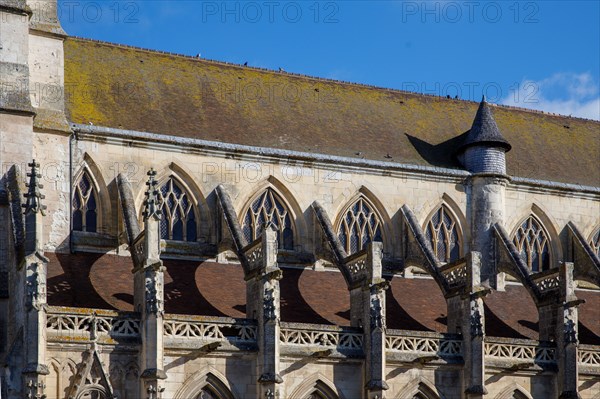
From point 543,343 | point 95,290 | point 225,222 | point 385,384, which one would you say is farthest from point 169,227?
point 543,343

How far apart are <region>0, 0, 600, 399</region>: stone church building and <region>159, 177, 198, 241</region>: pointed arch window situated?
0.19ft

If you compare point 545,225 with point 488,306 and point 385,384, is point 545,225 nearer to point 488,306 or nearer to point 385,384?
point 488,306

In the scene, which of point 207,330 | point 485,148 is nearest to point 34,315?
point 207,330

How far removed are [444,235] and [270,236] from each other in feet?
30.9

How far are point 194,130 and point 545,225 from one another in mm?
11248

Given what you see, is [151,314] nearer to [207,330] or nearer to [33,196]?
[207,330]

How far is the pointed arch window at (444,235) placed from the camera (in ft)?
135

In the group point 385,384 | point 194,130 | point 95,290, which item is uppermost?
point 194,130

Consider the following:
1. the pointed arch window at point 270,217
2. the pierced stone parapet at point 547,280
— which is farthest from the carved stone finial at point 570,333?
the pointed arch window at point 270,217

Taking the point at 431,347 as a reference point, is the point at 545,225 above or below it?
above

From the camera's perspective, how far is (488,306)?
129 ft

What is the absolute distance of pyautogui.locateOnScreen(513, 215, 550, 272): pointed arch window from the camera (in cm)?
4253

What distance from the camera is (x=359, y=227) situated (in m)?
40.2

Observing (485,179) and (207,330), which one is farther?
(485,179)
